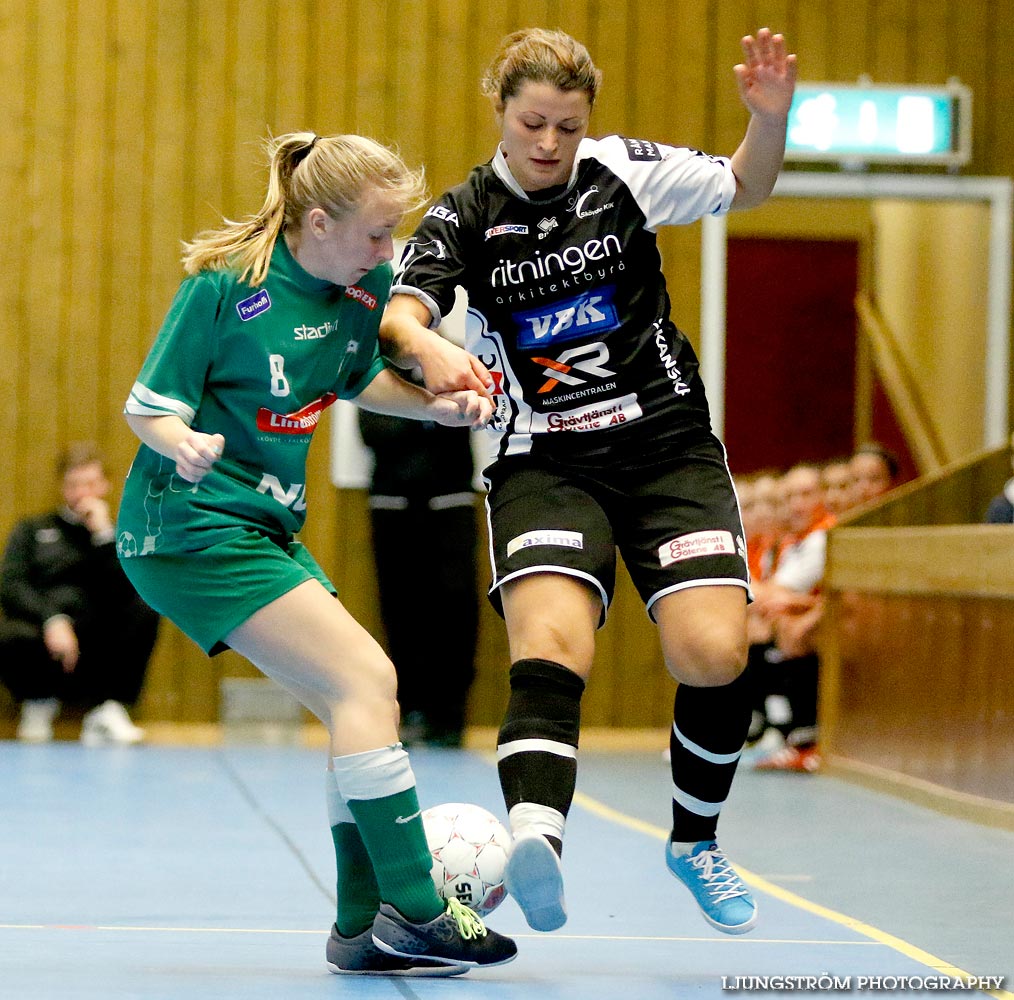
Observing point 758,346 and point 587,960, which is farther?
point 758,346

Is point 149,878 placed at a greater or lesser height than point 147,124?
lesser

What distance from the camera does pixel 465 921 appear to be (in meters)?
3.04

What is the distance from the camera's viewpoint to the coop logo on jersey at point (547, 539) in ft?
10.3

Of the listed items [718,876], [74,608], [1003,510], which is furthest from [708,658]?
[74,608]

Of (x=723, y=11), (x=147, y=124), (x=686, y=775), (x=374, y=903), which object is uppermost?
(x=723, y=11)

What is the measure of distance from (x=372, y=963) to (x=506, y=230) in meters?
1.45

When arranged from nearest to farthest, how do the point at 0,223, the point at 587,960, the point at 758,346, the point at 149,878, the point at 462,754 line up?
the point at 587,960
the point at 149,878
the point at 462,754
the point at 0,223
the point at 758,346

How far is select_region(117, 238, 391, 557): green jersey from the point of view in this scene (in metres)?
2.94

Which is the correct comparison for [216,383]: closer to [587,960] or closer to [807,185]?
[587,960]

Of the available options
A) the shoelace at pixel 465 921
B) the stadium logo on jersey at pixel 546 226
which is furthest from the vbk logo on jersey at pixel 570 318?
the shoelace at pixel 465 921

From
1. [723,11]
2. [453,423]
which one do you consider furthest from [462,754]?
[453,423]

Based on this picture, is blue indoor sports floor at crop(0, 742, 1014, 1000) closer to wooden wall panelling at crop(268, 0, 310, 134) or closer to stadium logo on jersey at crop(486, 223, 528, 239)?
stadium logo on jersey at crop(486, 223, 528, 239)

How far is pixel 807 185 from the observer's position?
28.5 ft

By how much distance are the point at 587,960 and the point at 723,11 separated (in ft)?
21.7
